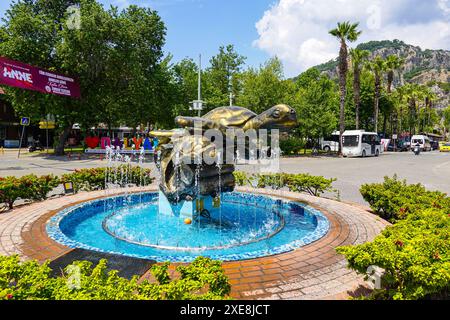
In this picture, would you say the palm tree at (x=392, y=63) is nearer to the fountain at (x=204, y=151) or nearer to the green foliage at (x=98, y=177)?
the green foliage at (x=98, y=177)

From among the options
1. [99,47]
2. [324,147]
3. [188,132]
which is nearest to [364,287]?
[188,132]

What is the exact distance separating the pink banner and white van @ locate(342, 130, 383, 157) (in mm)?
28285

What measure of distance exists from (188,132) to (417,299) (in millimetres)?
5807

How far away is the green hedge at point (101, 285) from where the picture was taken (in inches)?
111

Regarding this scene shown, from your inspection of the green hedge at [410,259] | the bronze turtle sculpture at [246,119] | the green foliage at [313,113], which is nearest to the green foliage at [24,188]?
the bronze turtle sculpture at [246,119]

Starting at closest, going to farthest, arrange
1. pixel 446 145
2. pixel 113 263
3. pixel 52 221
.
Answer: pixel 113 263 → pixel 52 221 → pixel 446 145

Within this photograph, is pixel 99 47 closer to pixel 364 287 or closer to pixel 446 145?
pixel 364 287

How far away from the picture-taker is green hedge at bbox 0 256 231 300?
2.81 meters

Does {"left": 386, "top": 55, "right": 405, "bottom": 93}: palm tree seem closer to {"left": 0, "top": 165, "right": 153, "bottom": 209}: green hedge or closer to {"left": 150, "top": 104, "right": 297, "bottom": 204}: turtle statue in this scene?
{"left": 0, "top": 165, "right": 153, "bottom": 209}: green hedge

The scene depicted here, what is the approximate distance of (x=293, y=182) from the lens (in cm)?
1123

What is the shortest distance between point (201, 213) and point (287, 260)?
3.64m

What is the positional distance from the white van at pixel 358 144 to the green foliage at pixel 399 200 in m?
26.5

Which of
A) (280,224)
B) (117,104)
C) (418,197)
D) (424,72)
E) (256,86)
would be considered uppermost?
(424,72)

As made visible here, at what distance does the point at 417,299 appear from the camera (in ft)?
10.7
